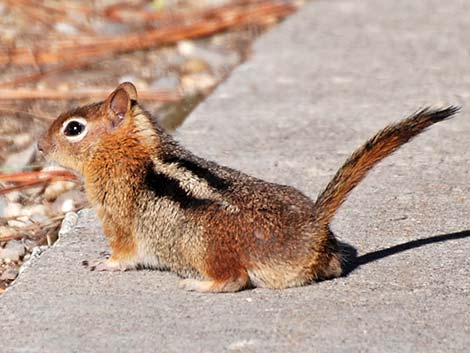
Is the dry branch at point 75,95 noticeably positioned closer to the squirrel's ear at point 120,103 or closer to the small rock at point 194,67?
the small rock at point 194,67

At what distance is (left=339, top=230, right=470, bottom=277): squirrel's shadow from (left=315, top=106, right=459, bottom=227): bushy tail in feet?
1.07

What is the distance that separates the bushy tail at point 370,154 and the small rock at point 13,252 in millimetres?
1644

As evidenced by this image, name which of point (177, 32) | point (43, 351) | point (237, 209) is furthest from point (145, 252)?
point (177, 32)

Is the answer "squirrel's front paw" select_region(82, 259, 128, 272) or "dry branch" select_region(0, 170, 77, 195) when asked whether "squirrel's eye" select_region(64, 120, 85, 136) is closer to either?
"squirrel's front paw" select_region(82, 259, 128, 272)

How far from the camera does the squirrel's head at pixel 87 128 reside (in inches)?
192

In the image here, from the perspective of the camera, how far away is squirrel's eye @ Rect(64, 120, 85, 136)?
4988 mm

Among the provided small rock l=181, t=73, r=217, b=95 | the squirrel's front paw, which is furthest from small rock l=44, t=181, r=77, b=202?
small rock l=181, t=73, r=217, b=95

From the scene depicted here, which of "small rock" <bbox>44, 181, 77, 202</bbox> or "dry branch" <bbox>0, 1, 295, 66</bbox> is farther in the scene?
"dry branch" <bbox>0, 1, 295, 66</bbox>

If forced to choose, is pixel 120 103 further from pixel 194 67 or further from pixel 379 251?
pixel 194 67

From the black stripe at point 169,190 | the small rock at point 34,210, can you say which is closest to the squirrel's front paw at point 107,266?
the black stripe at point 169,190

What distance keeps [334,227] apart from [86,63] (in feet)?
11.9

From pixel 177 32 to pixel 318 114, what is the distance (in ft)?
7.48

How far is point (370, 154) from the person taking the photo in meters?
4.20

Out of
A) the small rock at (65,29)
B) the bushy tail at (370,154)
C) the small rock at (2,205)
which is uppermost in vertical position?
the bushy tail at (370,154)
